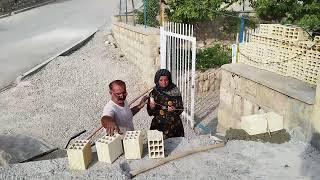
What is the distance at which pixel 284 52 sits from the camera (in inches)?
203

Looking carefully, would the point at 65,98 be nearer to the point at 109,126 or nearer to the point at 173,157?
the point at 109,126

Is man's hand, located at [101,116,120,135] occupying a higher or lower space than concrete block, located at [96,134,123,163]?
higher

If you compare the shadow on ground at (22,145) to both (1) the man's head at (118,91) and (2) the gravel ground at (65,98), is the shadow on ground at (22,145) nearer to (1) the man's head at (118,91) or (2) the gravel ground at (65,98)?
(2) the gravel ground at (65,98)

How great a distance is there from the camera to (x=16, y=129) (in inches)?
297

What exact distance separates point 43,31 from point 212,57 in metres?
9.42

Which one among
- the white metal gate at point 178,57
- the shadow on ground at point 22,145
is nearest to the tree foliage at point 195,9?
the white metal gate at point 178,57

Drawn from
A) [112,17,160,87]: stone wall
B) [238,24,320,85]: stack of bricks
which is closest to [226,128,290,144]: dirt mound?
[238,24,320,85]: stack of bricks

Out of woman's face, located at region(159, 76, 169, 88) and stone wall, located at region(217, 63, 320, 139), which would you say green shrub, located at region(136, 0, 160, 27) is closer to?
stone wall, located at region(217, 63, 320, 139)

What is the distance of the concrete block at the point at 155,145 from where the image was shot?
328 cm

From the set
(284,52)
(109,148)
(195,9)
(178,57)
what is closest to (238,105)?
(284,52)

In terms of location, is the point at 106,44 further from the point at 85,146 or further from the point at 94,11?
the point at 85,146

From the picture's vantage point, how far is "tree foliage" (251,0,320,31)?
9122mm

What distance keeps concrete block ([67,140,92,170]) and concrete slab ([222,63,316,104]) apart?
236 cm

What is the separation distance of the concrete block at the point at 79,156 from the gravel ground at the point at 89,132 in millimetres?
56
